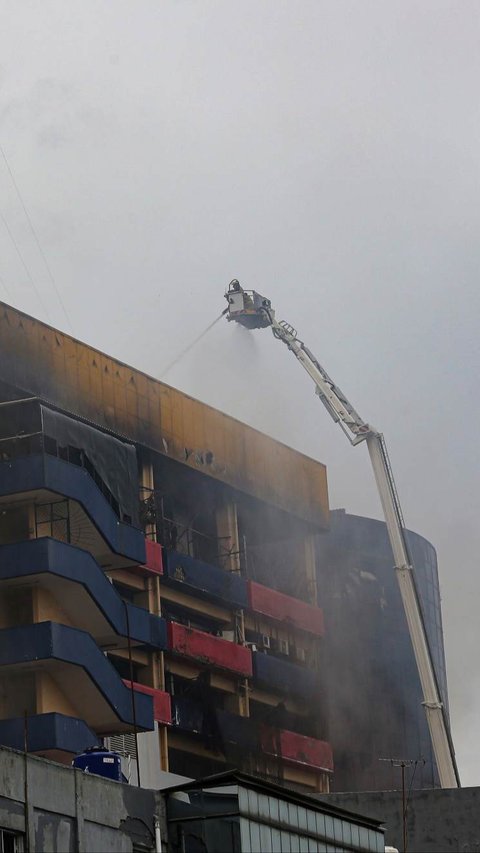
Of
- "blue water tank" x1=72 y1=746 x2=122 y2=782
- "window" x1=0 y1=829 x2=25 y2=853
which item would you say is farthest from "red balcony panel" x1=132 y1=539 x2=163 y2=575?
"window" x1=0 y1=829 x2=25 y2=853

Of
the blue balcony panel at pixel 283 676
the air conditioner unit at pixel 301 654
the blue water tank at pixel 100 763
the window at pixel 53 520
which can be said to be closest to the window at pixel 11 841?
the blue water tank at pixel 100 763

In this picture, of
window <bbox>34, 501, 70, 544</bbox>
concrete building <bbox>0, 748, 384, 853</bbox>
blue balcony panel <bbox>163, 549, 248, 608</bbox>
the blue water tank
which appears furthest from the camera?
blue balcony panel <bbox>163, 549, 248, 608</bbox>

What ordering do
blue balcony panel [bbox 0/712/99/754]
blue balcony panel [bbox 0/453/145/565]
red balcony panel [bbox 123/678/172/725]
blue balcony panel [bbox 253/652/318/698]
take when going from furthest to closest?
blue balcony panel [bbox 253/652/318/698] < red balcony panel [bbox 123/678/172/725] < blue balcony panel [bbox 0/453/145/565] < blue balcony panel [bbox 0/712/99/754]

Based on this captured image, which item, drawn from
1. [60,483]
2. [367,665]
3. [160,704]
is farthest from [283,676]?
[60,483]

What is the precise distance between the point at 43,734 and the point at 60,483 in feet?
43.5

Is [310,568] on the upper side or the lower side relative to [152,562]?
upper

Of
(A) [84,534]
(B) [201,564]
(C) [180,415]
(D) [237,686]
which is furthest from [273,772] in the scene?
(A) [84,534]

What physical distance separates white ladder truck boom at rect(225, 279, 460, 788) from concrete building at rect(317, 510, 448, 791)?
28090mm

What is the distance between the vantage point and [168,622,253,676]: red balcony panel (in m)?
112

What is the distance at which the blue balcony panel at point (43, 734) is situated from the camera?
8400 cm

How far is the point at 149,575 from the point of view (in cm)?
11088

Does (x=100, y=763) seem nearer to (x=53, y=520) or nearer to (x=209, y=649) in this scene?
(x=53, y=520)

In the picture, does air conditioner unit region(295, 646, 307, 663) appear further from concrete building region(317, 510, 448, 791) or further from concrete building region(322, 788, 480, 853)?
concrete building region(322, 788, 480, 853)

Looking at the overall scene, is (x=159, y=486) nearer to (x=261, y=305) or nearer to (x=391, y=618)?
(x=261, y=305)
